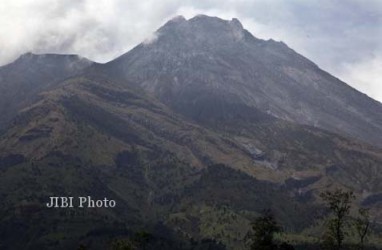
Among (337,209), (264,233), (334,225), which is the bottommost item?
(264,233)

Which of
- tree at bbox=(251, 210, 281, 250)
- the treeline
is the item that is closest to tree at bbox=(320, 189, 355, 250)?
the treeline

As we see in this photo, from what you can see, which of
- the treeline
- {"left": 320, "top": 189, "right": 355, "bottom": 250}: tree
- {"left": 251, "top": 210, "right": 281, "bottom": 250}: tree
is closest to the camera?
{"left": 320, "top": 189, "right": 355, "bottom": 250}: tree

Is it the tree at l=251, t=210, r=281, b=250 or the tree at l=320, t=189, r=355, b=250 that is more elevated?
the tree at l=320, t=189, r=355, b=250

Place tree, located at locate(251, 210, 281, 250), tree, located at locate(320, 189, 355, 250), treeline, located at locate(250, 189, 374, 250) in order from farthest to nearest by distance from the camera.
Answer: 1. tree, located at locate(251, 210, 281, 250)
2. treeline, located at locate(250, 189, 374, 250)
3. tree, located at locate(320, 189, 355, 250)

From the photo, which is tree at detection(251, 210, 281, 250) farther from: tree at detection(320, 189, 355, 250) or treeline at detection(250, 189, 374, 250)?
tree at detection(320, 189, 355, 250)

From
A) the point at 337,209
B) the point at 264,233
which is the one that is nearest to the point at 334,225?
the point at 337,209

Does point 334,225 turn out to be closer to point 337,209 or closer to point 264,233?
point 337,209

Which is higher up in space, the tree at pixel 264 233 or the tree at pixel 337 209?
the tree at pixel 337 209

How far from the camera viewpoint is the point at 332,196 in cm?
15388

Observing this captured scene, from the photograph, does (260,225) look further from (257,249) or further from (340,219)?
(340,219)

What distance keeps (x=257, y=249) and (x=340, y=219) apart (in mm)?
26958

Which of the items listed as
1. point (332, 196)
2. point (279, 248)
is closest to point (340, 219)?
point (332, 196)

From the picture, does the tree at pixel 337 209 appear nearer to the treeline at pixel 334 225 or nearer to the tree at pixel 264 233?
the treeline at pixel 334 225

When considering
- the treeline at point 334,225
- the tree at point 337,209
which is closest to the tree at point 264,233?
the treeline at point 334,225
